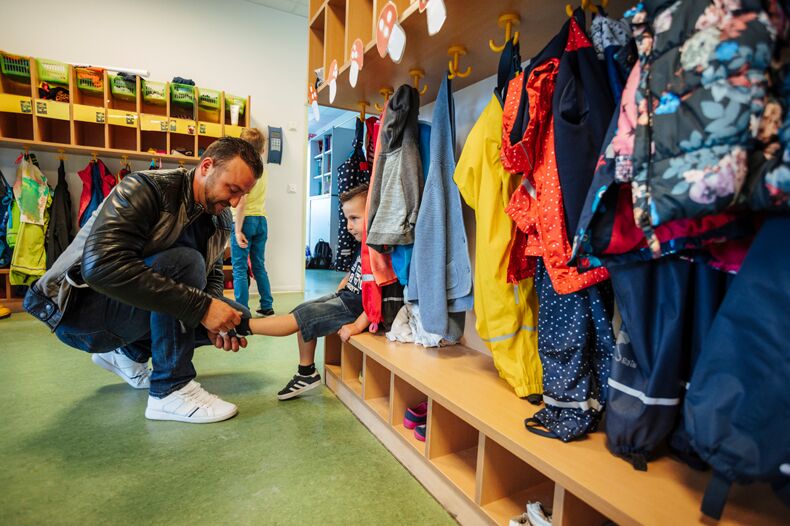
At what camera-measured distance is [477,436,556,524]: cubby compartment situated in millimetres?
904

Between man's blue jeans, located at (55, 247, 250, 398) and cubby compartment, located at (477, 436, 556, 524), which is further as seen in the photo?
man's blue jeans, located at (55, 247, 250, 398)

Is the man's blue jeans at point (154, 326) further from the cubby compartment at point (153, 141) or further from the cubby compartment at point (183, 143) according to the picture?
the cubby compartment at point (153, 141)

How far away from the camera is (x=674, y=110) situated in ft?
1.89

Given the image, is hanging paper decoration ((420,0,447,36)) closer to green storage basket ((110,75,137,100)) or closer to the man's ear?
the man's ear

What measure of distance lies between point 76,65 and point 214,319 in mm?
2979

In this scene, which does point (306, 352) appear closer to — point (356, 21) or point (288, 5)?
point (356, 21)

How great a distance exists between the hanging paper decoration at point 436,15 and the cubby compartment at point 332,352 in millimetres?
1220

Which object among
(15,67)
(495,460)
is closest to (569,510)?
(495,460)

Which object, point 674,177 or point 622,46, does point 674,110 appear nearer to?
point 674,177

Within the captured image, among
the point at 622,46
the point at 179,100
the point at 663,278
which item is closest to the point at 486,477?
the point at 663,278

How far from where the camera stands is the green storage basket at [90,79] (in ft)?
10.0

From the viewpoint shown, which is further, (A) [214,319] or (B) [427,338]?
(B) [427,338]

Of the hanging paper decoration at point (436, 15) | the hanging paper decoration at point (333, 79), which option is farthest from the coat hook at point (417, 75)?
the hanging paper decoration at point (436, 15)

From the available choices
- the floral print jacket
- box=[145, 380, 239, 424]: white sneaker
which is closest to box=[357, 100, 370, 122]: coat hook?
box=[145, 380, 239, 424]: white sneaker
